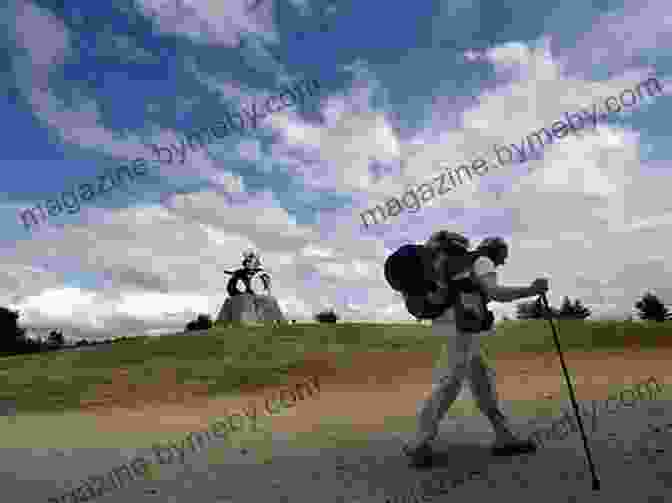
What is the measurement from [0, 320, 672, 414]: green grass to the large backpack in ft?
52.0

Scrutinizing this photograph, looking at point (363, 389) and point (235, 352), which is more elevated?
point (235, 352)

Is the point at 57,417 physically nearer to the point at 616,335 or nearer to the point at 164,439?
the point at 164,439

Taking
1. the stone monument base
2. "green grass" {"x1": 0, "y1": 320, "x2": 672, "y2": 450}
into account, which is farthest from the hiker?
the stone monument base

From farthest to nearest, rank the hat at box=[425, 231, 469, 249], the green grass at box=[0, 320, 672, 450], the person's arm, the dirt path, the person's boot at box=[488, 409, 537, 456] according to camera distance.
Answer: the dirt path < the green grass at box=[0, 320, 672, 450] < the hat at box=[425, 231, 469, 249] < the person's boot at box=[488, 409, 537, 456] < the person's arm

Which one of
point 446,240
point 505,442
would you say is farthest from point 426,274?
point 505,442

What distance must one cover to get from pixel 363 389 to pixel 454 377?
12721 mm

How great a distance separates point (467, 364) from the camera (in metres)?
6.13

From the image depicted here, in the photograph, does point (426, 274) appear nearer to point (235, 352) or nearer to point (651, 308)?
point (235, 352)

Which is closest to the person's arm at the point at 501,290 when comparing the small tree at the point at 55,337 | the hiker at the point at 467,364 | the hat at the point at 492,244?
the hiker at the point at 467,364

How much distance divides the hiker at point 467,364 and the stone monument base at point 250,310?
124ft

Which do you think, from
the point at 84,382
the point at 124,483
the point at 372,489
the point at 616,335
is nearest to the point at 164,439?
the point at 124,483

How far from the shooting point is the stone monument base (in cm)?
4384

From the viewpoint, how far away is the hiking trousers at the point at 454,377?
6133 millimetres

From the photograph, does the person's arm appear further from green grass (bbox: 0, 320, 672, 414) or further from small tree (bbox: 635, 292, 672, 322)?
small tree (bbox: 635, 292, 672, 322)
